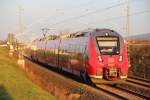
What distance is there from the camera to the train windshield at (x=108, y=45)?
23.2 metres

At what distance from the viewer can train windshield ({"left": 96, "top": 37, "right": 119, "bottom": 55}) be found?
23.2 metres

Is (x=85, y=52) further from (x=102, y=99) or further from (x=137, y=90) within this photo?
(x=102, y=99)

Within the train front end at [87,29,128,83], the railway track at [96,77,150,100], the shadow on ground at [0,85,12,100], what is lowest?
the railway track at [96,77,150,100]

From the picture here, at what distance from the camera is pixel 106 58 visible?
22.9m

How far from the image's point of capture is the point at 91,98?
18.7 metres

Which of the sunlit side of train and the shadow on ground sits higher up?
the sunlit side of train

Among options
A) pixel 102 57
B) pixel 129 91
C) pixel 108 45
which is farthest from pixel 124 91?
pixel 108 45

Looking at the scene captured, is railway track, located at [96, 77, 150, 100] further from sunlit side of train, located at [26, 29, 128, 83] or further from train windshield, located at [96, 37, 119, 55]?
train windshield, located at [96, 37, 119, 55]

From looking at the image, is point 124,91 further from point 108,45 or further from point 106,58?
point 108,45

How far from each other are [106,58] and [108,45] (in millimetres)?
803

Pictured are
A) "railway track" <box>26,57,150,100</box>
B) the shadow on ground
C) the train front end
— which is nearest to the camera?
the shadow on ground

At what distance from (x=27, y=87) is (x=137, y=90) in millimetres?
5358

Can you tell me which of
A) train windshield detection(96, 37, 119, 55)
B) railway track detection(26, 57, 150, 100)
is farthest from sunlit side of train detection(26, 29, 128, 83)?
railway track detection(26, 57, 150, 100)

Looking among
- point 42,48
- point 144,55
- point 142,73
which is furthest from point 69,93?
point 42,48
